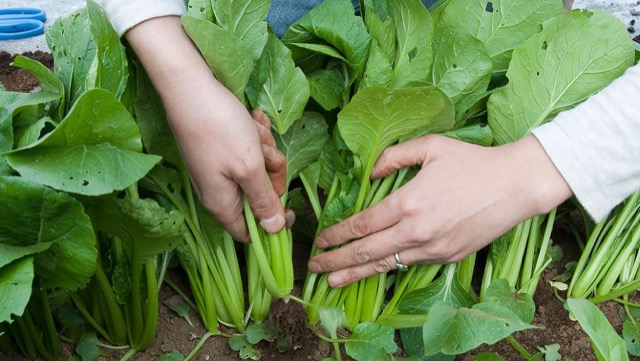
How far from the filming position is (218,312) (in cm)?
114

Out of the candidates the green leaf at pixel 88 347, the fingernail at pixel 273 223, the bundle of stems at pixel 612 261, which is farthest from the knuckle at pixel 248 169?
the bundle of stems at pixel 612 261

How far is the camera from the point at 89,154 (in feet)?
2.64

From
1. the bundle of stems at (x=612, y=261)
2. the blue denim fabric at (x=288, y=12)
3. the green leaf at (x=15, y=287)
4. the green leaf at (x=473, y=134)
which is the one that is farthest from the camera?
the blue denim fabric at (x=288, y=12)

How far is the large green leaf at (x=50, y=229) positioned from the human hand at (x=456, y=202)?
1.29 feet

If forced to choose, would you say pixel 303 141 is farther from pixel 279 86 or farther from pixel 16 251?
pixel 16 251

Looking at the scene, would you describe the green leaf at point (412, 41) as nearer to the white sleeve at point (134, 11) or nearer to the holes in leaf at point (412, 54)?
the holes in leaf at point (412, 54)

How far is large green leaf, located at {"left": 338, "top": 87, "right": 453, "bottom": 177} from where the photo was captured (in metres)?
0.96

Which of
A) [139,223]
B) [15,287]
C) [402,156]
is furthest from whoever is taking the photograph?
[402,156]

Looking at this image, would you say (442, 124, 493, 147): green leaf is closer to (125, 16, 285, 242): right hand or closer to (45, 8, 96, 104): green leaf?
(125, 16, 285, 242): right hand

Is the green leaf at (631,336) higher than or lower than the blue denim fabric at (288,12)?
lower

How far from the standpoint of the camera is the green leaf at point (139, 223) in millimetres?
857

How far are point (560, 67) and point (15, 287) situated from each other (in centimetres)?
83

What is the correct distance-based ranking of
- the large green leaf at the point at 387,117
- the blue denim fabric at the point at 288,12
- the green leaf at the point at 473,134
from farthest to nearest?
the blue denim fabric at the point at 288,12
the green leaf at the point at 473,134
the large green leaf at the point at 387,117

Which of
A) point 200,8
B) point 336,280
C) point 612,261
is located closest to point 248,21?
point 200,8
